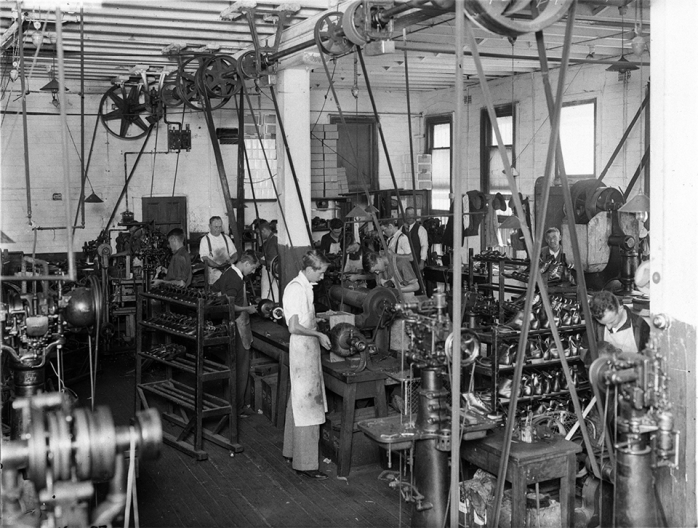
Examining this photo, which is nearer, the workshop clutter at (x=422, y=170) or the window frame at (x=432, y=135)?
the window frame at (x=432, y=135)

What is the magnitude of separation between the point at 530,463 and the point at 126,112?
982cm

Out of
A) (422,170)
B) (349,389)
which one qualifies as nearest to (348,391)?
(349,389)

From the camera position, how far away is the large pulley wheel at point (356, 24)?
5.80m

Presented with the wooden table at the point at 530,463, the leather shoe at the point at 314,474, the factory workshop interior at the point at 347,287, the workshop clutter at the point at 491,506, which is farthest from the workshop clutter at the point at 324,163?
the wooden table at the point at 530,463

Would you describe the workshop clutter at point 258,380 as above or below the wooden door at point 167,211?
below

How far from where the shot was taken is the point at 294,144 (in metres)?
9.27

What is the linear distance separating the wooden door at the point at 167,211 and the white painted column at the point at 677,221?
10.2 m

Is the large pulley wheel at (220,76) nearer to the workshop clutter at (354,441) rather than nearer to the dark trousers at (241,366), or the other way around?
the dark trousers at (241,366)

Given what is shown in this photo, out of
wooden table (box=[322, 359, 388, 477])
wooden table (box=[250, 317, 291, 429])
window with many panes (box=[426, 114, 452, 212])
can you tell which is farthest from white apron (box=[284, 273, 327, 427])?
window with many panes (box=[426, 114, 452, 212])

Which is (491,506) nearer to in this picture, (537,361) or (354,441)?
(537,361)

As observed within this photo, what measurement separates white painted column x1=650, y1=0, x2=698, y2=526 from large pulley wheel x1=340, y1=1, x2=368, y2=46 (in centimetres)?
229

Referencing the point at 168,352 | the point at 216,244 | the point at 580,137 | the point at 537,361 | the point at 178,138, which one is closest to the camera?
the point at 537,361

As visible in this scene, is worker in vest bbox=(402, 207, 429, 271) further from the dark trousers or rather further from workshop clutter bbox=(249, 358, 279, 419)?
the dark trousers

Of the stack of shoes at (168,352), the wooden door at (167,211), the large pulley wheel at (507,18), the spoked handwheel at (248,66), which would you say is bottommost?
the stack of shoes at (168,352)
